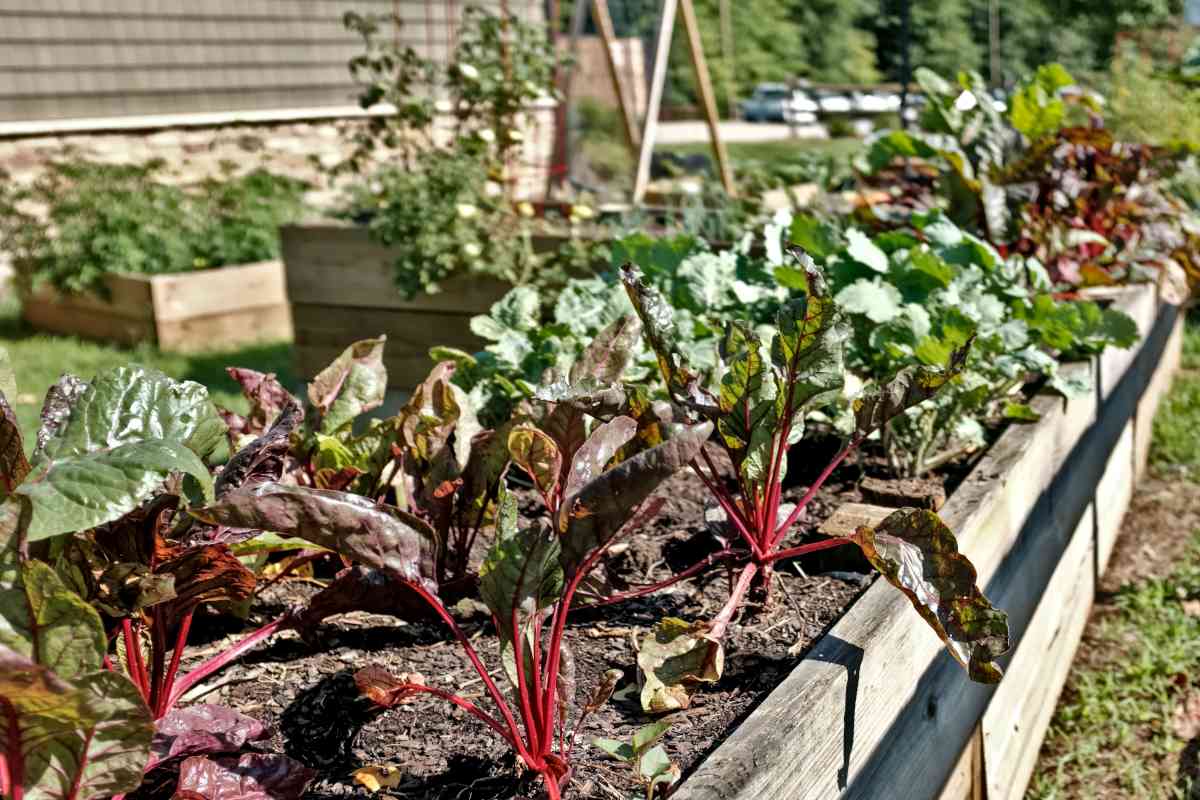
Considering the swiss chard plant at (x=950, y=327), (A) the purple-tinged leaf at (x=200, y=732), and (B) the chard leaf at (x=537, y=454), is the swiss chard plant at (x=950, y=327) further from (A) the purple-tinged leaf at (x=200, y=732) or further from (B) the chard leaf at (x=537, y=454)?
(A) the purple-tinged leaf at (x=200, y=732)

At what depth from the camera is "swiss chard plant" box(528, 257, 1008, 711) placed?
4.82ft

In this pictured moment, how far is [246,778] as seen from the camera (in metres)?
1.26

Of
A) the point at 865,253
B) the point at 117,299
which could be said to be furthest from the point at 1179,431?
the point at 117,299

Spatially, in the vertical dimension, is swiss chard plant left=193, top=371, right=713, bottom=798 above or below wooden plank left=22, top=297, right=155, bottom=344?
above

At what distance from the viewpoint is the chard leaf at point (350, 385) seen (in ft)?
6.86

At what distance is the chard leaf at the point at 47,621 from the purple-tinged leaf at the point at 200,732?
22cm

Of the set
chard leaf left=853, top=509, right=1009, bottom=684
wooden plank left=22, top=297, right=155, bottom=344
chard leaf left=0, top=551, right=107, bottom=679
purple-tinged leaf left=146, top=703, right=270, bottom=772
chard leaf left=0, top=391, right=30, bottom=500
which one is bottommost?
wooden plank left=22, top=297, right=155, bottom=344

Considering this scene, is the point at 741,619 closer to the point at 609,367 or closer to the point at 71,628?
the point at 609,367

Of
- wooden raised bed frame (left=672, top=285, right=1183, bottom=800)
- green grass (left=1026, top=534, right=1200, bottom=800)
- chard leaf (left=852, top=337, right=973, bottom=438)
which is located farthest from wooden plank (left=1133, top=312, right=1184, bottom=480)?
chard leaf (left=852, top=337, right=973, bottom=438)

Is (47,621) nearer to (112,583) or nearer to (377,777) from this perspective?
(112,583)

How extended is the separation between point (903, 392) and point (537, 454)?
0.63 m

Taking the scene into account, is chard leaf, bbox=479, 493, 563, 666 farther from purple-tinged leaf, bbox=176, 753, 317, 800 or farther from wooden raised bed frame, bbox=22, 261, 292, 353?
wooden raised bed frame, bbox=22, 261, 292, 353

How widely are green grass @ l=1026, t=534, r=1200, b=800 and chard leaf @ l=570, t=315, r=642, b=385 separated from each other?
1.33m

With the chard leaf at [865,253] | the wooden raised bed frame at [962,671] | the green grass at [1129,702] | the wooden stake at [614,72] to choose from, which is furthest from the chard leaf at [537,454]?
the wooden stake at [614,72]
